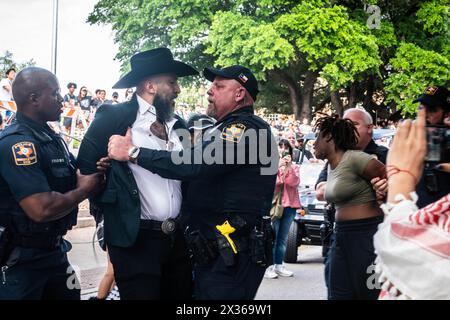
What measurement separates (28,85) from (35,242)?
87 centimetres

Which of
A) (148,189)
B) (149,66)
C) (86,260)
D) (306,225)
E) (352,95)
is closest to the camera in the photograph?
(148,189)

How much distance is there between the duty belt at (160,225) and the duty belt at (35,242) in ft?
1.62

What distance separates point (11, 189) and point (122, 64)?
25719mm

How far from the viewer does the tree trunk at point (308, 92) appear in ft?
98.1

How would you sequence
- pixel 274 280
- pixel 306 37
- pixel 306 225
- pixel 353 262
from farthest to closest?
1. pixel 306 37
2. pixel 306 225
3. pixel 274 280
4. pixel 353 262

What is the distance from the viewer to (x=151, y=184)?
11.1 ft

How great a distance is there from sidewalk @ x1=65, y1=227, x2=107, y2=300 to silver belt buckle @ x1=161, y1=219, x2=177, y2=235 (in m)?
3.05

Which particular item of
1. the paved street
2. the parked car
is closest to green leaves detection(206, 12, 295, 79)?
the parked car

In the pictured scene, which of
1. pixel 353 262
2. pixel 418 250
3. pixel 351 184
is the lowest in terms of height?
pixel 353 262

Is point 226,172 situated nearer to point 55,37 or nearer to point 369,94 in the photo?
point 55,37

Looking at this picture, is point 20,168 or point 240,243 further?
point 240,243

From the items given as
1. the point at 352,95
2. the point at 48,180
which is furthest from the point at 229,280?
the point at 352,95
